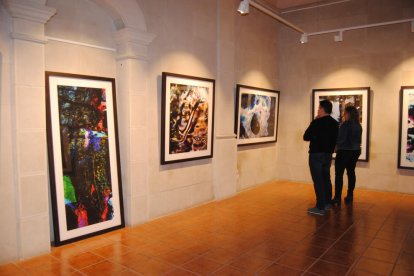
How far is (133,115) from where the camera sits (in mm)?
4516

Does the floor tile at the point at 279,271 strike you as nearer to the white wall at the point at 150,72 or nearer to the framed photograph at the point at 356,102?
the white wall at the point at 150,72

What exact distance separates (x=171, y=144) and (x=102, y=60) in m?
1.54

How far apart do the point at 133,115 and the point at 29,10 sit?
169 centimetres

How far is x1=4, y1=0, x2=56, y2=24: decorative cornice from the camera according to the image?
3.28 meters

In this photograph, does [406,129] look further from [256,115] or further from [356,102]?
[256,115]

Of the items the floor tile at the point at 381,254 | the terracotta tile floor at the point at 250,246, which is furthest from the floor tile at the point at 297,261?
the floor tile at the point at 381,254

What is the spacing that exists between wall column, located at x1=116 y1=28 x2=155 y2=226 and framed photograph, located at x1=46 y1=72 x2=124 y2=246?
12 cm

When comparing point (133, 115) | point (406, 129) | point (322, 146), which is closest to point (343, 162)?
point (322, 146)

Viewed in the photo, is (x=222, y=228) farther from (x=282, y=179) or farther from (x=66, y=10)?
(x=282, y=179)

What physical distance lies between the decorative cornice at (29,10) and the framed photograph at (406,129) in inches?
247

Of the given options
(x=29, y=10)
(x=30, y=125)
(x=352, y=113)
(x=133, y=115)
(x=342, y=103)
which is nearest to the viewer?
(x=29, y=10)

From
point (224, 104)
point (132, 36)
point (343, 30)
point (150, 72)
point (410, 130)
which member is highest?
point (343, 30)

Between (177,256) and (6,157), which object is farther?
(177,256)

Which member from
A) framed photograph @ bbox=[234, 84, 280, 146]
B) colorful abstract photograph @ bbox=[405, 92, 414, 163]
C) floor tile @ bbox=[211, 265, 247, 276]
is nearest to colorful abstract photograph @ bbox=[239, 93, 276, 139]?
framed photograph @ bbox=[234, 84, 280, 146]
